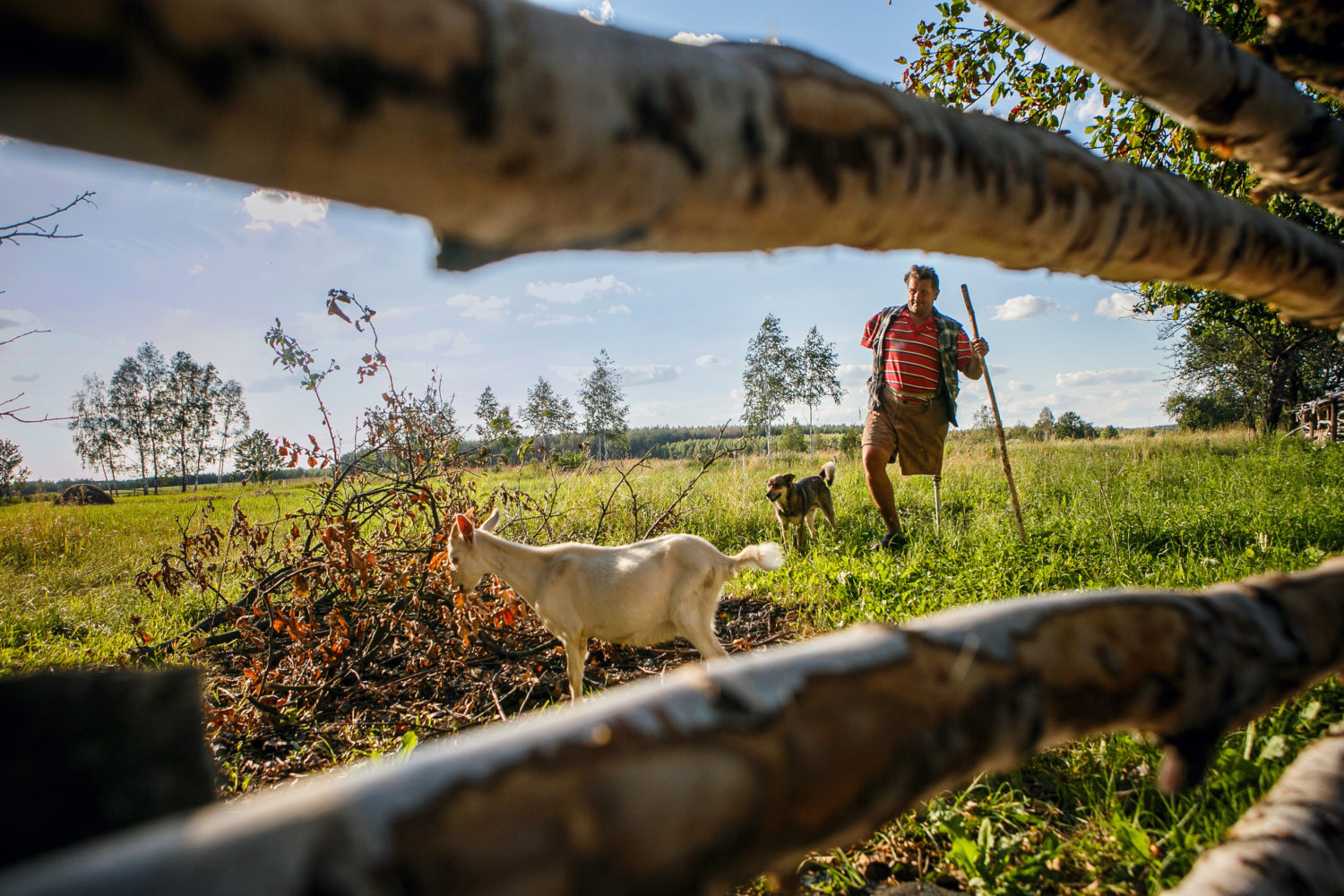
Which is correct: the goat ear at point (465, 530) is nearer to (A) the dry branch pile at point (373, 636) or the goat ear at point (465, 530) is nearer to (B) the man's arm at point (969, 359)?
(A) the dry branch pile at point (373, 636)

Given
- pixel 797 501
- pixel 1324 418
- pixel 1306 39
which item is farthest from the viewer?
pixel 1324 418

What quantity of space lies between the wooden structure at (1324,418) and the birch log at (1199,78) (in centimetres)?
2219

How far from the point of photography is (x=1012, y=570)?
564 cm

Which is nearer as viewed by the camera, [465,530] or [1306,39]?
[1306,39]

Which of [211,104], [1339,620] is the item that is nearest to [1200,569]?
[1339,620]

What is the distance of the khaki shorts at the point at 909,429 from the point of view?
7527mm

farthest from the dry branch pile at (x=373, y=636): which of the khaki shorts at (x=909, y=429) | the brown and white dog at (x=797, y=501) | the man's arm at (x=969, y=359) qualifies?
the man's arm at (x=969, y=359)

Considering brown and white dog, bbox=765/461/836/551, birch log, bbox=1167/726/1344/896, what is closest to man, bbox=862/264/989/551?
brown and white dog, bbox=765/461/836/551

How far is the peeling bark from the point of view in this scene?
1222 millimetres

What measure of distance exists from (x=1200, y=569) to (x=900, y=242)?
550 cm

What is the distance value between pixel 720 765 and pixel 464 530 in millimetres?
4156

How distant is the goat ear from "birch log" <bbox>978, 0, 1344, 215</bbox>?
13.3 ft

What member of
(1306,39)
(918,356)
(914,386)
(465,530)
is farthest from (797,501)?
(1306,39)

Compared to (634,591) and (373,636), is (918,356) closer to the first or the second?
(634,591)
